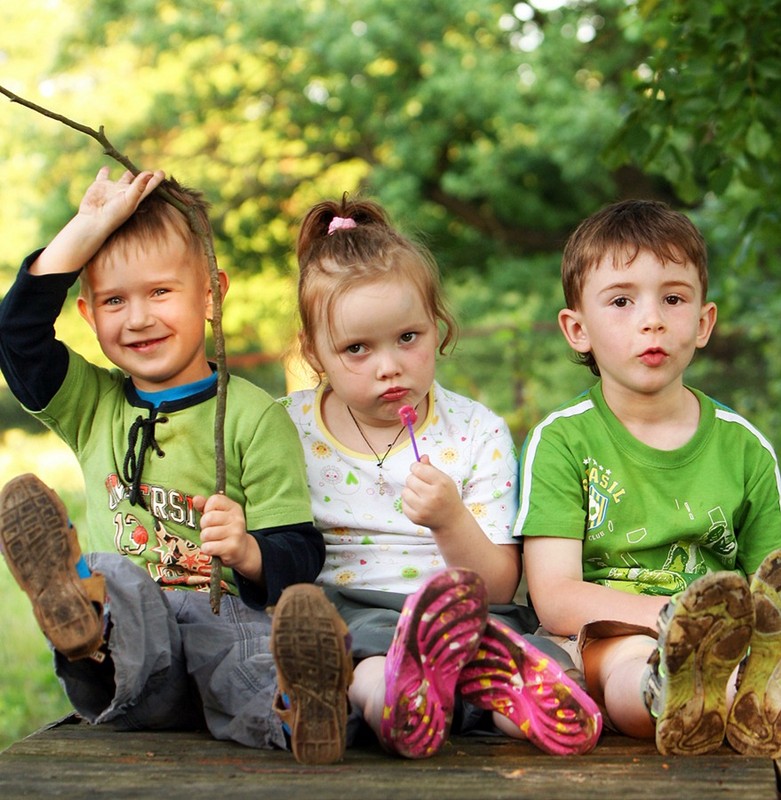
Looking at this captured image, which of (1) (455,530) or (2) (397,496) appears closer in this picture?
(1) (455,530)

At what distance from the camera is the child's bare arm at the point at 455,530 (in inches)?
84.7

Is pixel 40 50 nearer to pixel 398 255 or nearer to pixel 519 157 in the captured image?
pixel 519 157

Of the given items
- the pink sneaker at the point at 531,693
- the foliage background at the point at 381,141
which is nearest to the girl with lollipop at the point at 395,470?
the pink sneaker at the point at 531,693

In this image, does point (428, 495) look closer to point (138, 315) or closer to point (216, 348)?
point (216, 348)

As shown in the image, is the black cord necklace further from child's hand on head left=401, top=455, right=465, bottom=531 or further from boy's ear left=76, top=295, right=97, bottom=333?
boy's ear left=76, top=295, right=97, bottom=333

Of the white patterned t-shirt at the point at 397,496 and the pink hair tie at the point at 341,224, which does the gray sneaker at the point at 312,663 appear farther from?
the pink hair tie at the point at 341,224

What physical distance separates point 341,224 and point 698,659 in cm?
129

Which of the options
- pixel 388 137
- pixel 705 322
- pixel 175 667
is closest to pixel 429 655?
pixel 175 667

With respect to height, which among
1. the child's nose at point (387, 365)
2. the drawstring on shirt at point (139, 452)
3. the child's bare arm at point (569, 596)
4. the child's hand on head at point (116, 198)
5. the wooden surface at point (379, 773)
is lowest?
the wooden surface at point (379, 773)

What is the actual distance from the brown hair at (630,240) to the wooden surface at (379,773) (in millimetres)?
975

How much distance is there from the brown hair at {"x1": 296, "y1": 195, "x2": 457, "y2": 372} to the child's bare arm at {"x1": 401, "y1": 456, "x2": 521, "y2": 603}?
447 millimetres

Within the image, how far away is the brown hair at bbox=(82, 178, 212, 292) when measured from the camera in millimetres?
2342

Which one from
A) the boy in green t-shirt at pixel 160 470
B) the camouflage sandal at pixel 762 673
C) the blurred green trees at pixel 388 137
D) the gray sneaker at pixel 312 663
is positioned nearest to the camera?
the gray sneaker at pixel 312 663

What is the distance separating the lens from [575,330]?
253 centimetres
